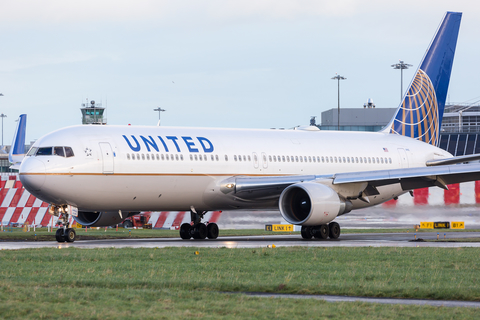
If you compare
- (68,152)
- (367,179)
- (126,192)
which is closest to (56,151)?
(68,152)

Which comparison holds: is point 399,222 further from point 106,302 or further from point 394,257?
point 106,302

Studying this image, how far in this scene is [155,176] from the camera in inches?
877

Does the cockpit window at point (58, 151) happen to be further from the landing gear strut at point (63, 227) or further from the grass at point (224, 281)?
the grass at point (224, 281)

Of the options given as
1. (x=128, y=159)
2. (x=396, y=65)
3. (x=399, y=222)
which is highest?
(x=396, y=65)

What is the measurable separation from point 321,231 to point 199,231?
465 centimetres

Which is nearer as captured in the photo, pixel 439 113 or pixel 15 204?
pixel 439 113

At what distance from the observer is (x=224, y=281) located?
431 inches

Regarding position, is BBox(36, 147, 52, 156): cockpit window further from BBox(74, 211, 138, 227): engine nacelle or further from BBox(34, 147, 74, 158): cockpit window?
BBox(74, 211, 138, 227): engine nacelle

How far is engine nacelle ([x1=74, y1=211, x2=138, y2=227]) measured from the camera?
24.4 m

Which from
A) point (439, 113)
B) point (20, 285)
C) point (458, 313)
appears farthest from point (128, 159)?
point (439, 113)

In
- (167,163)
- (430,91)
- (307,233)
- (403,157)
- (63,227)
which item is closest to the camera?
(63,227)

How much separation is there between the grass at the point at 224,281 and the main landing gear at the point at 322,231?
21.9 ft

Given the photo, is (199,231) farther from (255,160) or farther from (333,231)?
(333,231)

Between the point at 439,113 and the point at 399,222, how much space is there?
622 cm
